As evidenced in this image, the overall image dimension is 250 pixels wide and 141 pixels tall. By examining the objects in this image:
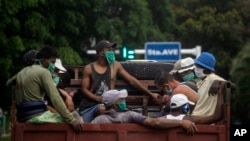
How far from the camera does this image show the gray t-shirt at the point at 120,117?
789cm

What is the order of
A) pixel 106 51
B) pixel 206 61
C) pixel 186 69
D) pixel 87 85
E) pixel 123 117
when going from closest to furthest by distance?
pixel 123 117, pixel 206 61, pixel 87 85, pixel 106 51, pixel 186 69

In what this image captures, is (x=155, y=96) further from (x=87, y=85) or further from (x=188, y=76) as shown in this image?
(x=87, y=85)

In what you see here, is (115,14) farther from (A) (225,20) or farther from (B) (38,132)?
(B) (38,132)

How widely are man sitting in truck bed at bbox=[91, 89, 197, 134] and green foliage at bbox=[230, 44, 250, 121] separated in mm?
28422

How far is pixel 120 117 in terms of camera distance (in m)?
8.12

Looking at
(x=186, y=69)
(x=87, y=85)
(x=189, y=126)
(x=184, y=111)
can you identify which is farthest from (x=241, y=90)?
(x=189, y=126)

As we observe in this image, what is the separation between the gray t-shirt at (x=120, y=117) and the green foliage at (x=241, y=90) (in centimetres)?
2867

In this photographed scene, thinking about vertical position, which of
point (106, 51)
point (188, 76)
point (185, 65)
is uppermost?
point (106, 51)

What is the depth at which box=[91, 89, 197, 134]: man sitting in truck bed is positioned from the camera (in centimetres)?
774

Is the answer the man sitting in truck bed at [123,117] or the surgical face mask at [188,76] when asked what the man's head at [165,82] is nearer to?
the surgical face mask at [188,76]

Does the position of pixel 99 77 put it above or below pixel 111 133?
above

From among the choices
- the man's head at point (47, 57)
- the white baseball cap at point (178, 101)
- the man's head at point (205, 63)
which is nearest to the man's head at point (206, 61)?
the man's head at point (205, 63)

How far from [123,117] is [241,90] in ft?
96.9

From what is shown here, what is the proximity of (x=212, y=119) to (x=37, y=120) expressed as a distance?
1.62m
